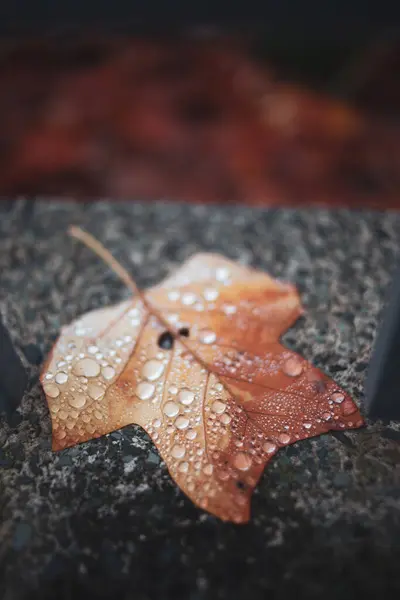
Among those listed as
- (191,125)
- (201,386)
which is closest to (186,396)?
(201,386)

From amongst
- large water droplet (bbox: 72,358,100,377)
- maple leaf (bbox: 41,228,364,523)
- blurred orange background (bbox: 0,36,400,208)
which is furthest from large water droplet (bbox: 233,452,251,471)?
blurred orange background (bbox: 0,36,400,208)

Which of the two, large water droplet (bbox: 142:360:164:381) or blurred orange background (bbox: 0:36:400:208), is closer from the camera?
large water droplet (bbox: 142:360:164:381)

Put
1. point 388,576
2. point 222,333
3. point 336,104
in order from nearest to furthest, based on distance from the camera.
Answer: point 388,576
point 222,333
point 336,104

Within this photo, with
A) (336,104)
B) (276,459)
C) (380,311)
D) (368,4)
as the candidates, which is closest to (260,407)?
(276,459)

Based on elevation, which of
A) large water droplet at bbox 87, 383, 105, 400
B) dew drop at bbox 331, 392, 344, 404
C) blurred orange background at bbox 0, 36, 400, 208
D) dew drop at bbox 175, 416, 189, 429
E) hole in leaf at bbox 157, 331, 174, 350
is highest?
dew drop at bbox 331, 392, 344, 404

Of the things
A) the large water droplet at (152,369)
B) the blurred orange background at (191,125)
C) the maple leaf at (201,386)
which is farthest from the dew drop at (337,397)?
the blurred orange background at (191,125)

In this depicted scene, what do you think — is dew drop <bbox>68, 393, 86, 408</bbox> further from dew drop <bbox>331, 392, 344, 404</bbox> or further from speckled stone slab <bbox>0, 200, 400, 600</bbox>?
dew drop <bbox>331, 392, 344, 404</bbox>

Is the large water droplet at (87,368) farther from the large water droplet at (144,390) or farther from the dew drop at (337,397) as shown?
the dew drop at (337,397)

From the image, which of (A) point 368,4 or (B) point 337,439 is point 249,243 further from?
(A) point 368,4
